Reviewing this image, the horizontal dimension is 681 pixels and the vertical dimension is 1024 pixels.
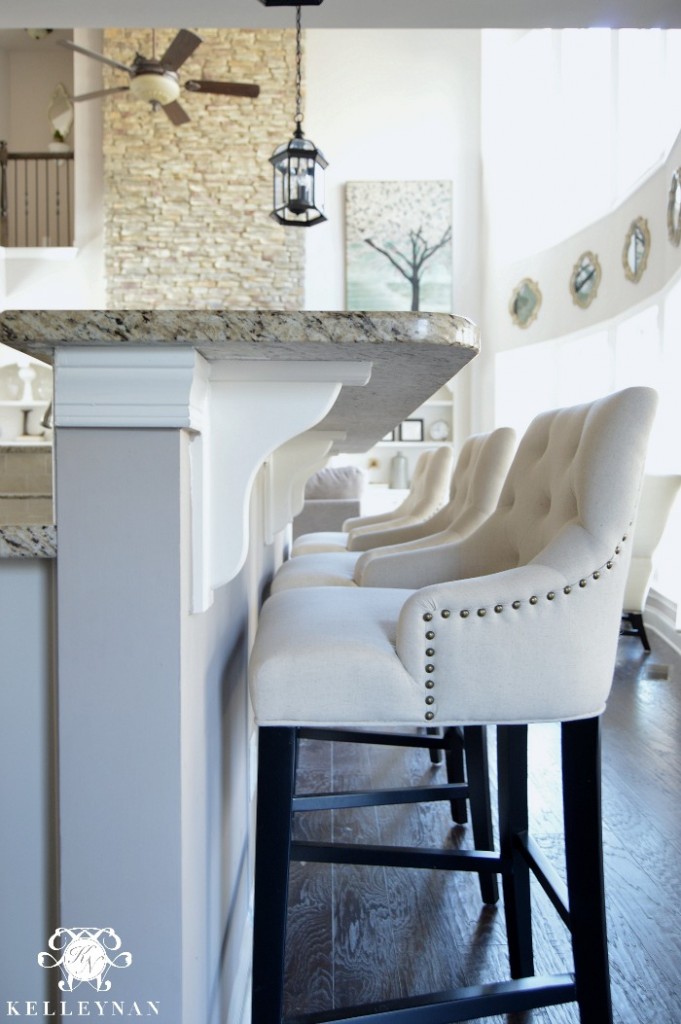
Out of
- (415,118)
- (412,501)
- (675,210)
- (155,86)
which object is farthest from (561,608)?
(415,118)

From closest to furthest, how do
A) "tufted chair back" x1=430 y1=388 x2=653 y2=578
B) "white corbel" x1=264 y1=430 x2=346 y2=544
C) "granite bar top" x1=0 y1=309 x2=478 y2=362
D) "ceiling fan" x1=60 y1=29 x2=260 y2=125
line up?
"granite bar top" x1=0 y1=309 x2=478 y2=362 → "tufted chair back" x1=430 y1=388 x2=653 y2=578 → "white corbel" x1=264 y1=430 x2=346 y2=544 → "ceiling fan" x1=60 y1=29 x2=260 y2=125

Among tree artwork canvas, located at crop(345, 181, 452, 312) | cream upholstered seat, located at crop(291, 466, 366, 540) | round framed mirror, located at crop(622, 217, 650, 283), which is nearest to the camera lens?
round framed mirror, located at crop(622, 217, 650, 283)

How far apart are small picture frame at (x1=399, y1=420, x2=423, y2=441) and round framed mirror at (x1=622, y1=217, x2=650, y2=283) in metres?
3.35

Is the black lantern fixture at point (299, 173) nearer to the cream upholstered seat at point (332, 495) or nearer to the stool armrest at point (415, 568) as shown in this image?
the cream upholstered seat at point (332, 495)

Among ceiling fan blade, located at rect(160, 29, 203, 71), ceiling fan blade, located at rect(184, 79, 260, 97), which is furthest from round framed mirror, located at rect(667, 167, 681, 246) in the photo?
ceiling fan blade, located at rect(160, 29, 203, 71)

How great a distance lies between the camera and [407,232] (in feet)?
29.5

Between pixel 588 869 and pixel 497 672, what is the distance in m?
0.31

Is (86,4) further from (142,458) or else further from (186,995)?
(186,995)

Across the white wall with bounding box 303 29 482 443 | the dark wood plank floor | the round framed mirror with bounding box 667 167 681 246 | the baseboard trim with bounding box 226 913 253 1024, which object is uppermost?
the white wall with bounding box 303 29 482 443

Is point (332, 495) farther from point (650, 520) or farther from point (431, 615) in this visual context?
point (431, 615)

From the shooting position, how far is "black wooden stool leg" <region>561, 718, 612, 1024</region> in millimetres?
1051

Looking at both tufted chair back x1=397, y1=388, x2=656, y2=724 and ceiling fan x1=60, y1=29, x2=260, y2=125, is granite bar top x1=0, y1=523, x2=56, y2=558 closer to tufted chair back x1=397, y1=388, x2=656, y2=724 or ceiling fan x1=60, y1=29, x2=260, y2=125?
tufted chair back x1=397, y1=388, x2=656, y2=724

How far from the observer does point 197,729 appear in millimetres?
872

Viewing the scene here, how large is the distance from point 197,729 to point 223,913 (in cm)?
40
